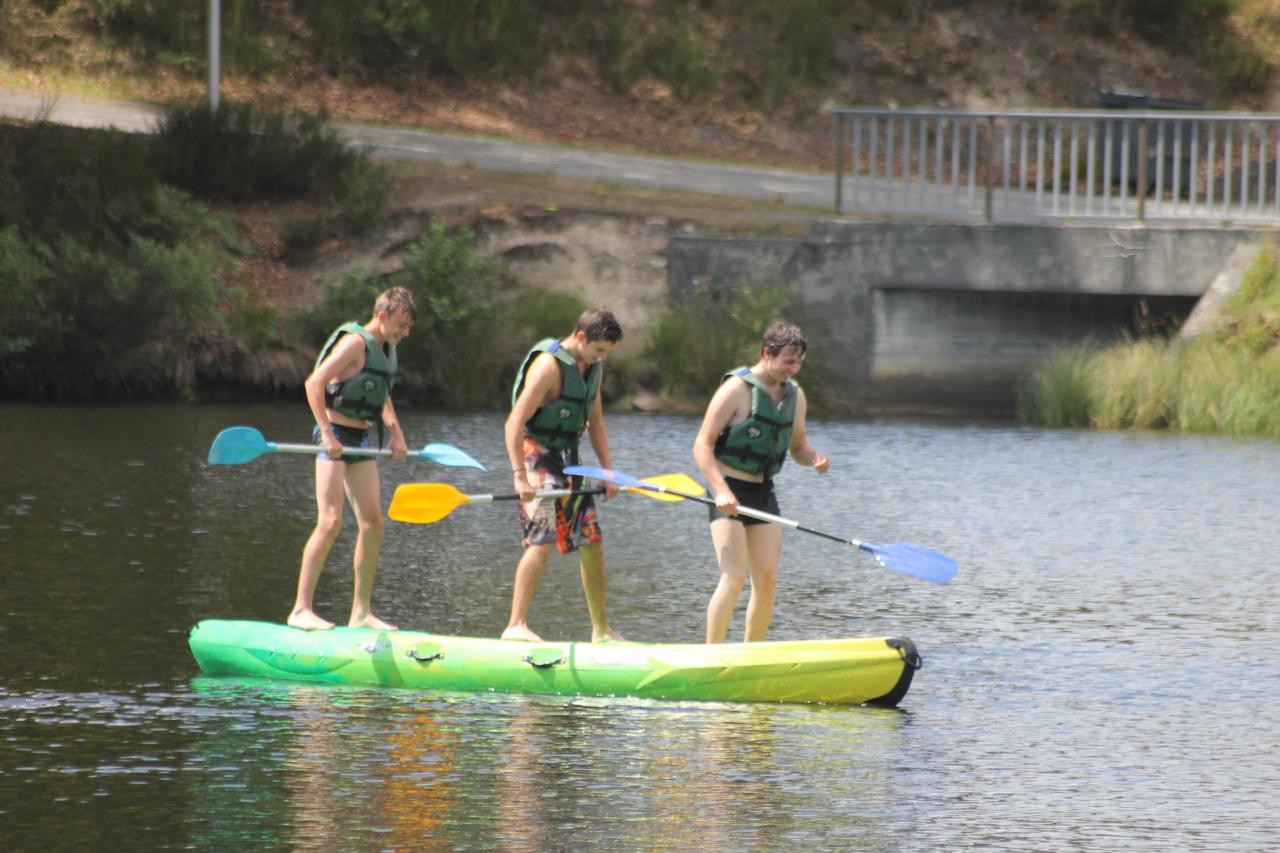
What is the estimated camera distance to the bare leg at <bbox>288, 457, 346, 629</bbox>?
10.2m

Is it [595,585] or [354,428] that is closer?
[595,585]

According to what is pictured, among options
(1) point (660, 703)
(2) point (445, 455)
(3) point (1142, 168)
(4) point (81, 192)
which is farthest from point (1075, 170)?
(1) point (660, 703)

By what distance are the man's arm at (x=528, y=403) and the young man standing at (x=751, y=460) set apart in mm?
774

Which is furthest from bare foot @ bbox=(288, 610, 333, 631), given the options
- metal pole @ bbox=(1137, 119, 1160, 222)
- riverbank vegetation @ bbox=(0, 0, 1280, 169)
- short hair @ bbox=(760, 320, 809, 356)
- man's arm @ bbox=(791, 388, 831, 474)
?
riverbank vegetation @ bbox=(0, 0, 1280, 169)

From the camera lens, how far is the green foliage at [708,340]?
2581 centimetres

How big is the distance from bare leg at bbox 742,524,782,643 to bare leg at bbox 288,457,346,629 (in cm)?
204

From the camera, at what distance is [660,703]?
941 centimetres

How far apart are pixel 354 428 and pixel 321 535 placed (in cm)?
56

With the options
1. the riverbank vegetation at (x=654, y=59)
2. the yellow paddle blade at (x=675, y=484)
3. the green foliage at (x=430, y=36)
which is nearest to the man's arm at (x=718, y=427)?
the yellow paddle blade at (x=675, y=484)

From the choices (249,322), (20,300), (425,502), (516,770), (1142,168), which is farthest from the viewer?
(249,322)

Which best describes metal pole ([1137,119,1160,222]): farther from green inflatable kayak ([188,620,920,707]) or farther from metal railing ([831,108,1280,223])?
green inflatable kayak ([188,620,920,707])

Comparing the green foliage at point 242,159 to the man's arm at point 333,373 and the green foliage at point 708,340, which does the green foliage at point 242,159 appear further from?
the man's arm at point 333,373

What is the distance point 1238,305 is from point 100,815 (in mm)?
19003

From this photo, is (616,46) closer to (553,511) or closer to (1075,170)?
(1075,170)
